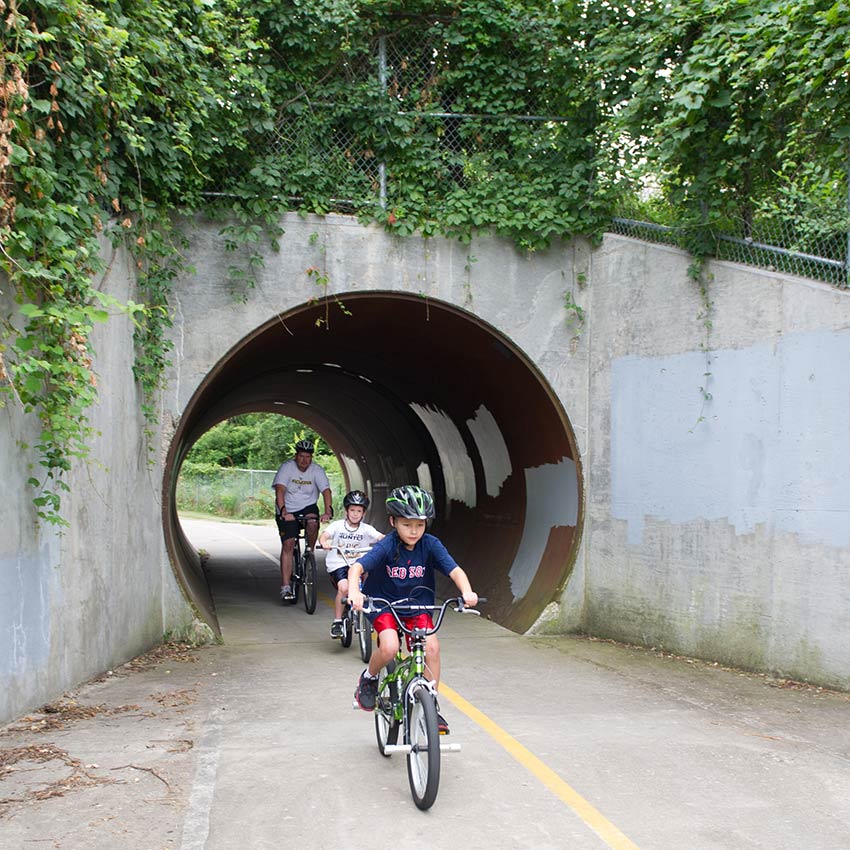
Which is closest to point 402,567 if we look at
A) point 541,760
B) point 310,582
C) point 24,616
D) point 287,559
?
point 541,760

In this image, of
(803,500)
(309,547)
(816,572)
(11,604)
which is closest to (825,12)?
(803,500)

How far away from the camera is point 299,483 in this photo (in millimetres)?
12344

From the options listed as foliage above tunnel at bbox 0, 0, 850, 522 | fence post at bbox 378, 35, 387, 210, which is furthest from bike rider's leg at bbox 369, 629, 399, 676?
fence post at bbox 378, 35, 387, 210

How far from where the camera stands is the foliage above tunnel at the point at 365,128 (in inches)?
249

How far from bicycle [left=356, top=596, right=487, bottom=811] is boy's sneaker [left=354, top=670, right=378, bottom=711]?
4 cm

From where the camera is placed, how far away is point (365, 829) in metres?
4.51

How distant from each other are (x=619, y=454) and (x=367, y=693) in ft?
16.2

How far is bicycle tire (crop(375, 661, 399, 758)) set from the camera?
17.9ft

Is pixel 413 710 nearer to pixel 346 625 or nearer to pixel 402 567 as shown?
pixel 402 567

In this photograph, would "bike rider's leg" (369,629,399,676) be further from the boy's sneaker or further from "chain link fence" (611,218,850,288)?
"chain link fence" (611,218,850,288)

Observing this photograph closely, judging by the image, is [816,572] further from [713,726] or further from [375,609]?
[375,609]

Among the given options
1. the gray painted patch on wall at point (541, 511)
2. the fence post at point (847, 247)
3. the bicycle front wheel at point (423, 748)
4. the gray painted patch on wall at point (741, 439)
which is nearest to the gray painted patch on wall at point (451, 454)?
the gray painted patch on wall at point (541, 511)

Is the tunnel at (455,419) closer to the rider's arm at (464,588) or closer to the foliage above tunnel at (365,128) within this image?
the foliage above tunnel at (365,128)

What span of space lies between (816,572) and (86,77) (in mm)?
6650
